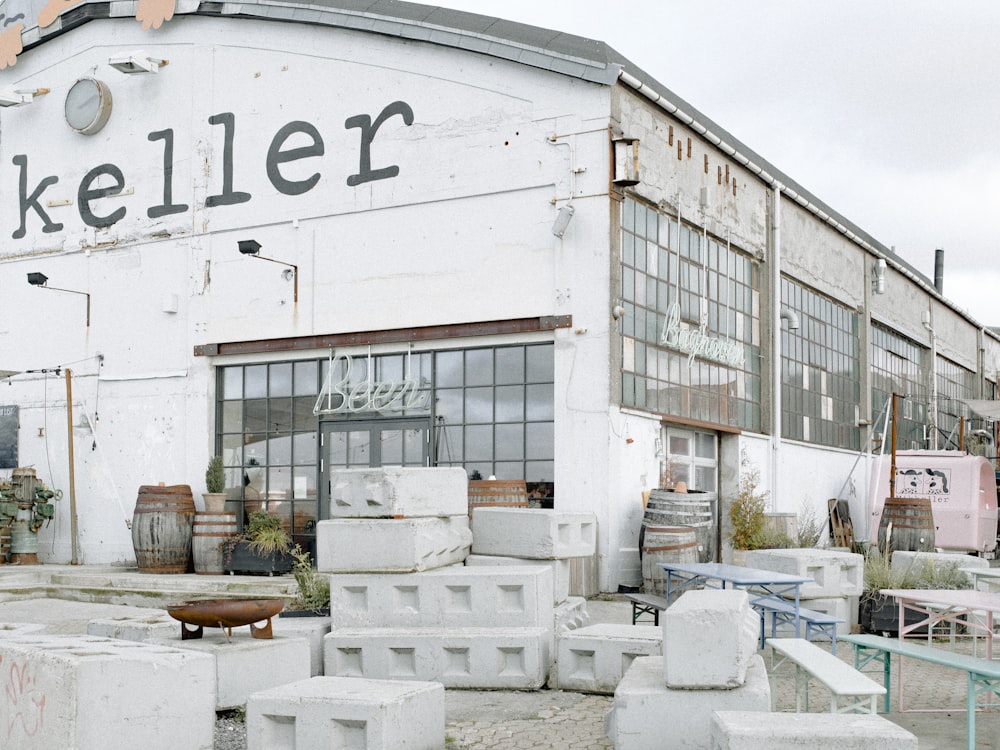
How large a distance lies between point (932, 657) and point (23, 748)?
4.65m

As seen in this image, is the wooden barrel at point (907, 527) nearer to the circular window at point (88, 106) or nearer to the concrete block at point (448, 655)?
the concrete block at point (448, 655)

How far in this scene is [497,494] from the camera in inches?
463

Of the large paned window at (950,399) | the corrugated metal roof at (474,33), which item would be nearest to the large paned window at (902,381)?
the large paned window at (950,399)

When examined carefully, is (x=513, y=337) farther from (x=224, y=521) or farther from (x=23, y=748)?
(x=23, y=748)

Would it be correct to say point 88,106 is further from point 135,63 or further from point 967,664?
point 967,664

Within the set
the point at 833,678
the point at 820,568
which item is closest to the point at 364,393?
the point at 820,568

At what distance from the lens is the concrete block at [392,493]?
26.3 feet

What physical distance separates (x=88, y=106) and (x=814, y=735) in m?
15.4

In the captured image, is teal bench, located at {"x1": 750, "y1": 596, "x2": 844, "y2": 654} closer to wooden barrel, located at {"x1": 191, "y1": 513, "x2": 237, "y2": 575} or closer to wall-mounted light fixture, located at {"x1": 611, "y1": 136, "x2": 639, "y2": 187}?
wall-mounted light fixture, located at {"x1": 611, "y1": 136, "x2": 639, "y2": 187}

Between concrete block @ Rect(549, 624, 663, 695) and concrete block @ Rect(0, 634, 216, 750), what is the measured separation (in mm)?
2628

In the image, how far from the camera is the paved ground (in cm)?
615

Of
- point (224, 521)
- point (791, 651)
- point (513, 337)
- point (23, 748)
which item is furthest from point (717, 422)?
point (23, 748)

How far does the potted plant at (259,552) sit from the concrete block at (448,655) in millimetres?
6071

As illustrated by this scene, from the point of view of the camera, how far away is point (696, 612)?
561cm
